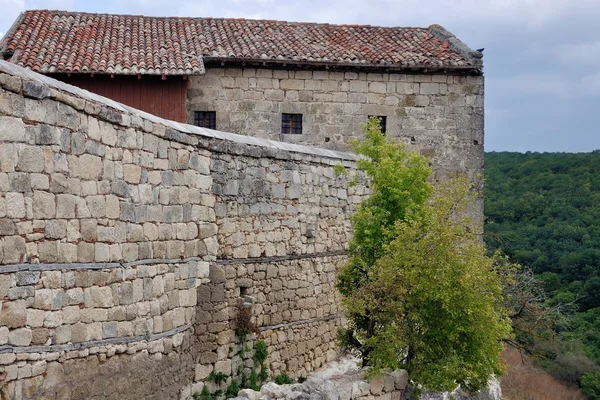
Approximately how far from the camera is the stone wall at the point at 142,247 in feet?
24.2

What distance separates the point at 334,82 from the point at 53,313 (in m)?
14.2

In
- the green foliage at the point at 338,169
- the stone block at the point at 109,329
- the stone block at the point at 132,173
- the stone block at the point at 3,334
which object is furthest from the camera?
the green foliage at the point at 338,169

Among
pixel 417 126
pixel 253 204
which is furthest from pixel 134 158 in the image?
pixel 417 126

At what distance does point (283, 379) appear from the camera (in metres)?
12.4

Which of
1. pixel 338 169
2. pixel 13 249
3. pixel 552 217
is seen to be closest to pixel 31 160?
pixel 13 249

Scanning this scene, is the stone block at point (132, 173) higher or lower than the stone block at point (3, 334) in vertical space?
higher

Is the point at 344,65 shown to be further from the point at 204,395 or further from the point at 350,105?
the point at 204,395

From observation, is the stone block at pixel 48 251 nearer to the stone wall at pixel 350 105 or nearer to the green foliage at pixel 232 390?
the green foliage at pixel 232 390

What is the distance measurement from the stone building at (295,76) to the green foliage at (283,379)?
8.62 metres

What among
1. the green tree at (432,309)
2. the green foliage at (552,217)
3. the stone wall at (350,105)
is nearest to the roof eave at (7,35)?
the stone wall at (350,105)

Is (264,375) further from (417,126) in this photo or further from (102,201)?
(417,126)

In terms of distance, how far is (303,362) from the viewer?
13.3 meters

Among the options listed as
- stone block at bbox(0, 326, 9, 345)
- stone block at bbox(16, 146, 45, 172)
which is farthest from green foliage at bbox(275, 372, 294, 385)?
stone block at bbox(16, 146, 45, 172)

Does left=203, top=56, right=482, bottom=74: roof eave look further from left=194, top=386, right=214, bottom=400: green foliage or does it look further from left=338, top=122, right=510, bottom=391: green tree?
left=194, top=386, right=214, bottom=400: green foliage
